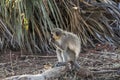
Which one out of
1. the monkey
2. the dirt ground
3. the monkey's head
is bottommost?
the dirt ground

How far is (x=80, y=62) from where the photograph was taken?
7957mm

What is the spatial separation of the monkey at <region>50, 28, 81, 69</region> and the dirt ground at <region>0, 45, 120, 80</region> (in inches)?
16.7

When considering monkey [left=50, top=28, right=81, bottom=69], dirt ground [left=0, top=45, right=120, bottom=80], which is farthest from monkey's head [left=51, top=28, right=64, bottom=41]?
dirt ground [left=0, top=45, right=120, bottom=80]

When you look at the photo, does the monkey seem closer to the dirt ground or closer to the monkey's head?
the monkey's head

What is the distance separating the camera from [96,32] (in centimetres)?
990

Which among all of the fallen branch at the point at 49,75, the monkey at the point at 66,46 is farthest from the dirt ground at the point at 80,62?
the fallen branch at the point at 49,75

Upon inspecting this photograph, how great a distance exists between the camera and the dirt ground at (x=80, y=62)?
6.91 meters

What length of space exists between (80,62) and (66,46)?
1119mm

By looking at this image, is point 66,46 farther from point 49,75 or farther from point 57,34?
point 49,75

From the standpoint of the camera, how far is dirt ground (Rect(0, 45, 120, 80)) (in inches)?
272

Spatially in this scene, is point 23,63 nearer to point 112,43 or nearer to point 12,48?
point 12,48

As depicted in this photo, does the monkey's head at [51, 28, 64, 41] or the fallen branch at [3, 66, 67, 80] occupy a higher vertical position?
the monkey's head at [51, 28, 64, 41]

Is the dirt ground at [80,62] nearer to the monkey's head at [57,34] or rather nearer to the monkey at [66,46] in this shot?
the monkey at [66,46]

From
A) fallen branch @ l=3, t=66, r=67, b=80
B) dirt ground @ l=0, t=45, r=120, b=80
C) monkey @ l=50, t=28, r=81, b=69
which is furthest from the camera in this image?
dirt ground @ l=0, t=45, r=120, b=80
